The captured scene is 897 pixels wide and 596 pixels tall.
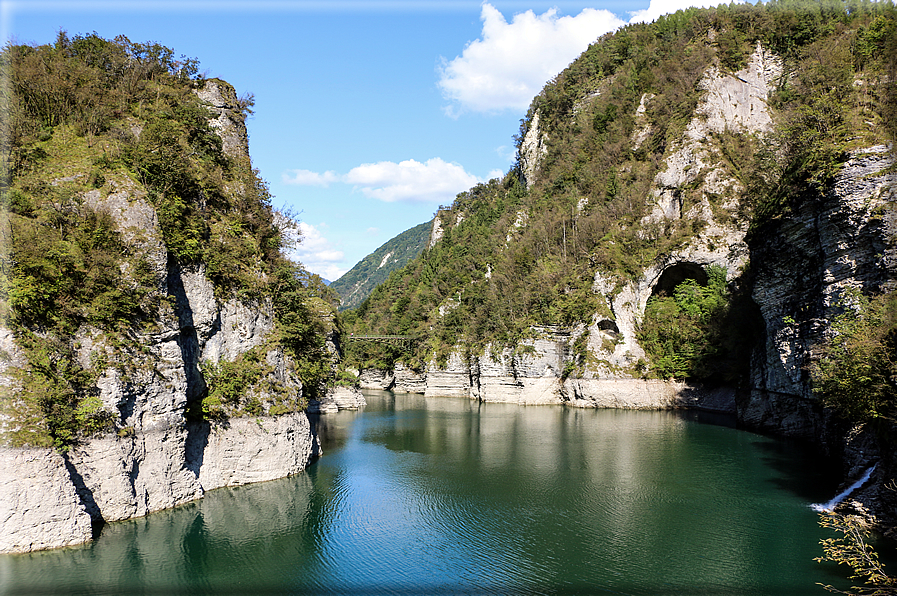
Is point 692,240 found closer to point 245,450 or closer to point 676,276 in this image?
point 676,276

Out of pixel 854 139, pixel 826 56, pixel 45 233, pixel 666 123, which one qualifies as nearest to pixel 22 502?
pixel 45 233

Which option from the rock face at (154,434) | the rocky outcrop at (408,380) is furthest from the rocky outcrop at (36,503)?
the rocky outcrop at (408,380)

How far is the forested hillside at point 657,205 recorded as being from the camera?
47656 millimetres

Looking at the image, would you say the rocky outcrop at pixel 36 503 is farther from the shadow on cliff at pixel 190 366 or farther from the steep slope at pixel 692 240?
the steep slope at pixel 692 240

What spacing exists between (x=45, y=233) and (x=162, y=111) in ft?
30.9

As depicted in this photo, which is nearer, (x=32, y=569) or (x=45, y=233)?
(x=32, y=569)

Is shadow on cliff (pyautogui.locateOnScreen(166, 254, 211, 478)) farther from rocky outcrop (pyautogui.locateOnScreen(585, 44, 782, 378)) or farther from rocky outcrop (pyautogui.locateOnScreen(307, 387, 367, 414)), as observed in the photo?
rocky outcrop (pyautogui.locateOnScreen(585, 44, 782, 378))

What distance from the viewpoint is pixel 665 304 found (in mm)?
54062

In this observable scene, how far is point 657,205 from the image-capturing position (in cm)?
5675

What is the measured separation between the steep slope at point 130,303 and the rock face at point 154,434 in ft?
0.18

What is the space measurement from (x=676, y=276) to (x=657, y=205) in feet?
26.8

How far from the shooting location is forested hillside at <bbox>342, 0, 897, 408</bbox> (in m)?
47.7

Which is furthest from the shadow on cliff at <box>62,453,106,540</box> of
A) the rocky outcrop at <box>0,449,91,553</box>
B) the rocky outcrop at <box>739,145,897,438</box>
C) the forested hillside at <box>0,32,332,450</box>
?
the rocky outcrop at <box>739,145,897,438</box>

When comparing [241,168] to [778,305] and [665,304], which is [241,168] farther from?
[665,304]
